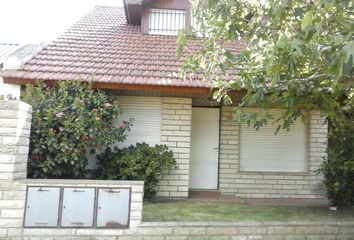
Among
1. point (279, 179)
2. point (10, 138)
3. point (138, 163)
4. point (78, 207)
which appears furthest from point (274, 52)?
point (279, 179)

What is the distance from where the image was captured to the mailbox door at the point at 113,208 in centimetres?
538

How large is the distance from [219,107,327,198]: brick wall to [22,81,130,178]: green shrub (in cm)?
311

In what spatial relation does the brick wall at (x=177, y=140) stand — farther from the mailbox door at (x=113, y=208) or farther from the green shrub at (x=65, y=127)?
the mailbox door at (x=113, y=208)

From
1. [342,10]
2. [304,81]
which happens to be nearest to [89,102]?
[304,81]

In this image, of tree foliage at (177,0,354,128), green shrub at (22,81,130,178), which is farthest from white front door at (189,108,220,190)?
tree foliage at (177,0,354,128)

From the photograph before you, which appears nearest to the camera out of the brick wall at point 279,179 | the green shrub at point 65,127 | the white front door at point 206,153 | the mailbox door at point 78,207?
the mailbox door at point 78,207

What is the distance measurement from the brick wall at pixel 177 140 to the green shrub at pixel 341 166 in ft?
9.69

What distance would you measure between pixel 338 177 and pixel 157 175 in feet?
11.9

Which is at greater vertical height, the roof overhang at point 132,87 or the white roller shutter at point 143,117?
the roof overhang at point 132,87

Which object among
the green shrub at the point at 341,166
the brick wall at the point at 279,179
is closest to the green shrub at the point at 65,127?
the brick wall at the point at 279,179

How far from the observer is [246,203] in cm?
784

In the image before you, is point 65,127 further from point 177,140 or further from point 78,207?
point 177,140

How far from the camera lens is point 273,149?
914 centimetres

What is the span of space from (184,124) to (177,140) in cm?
39
